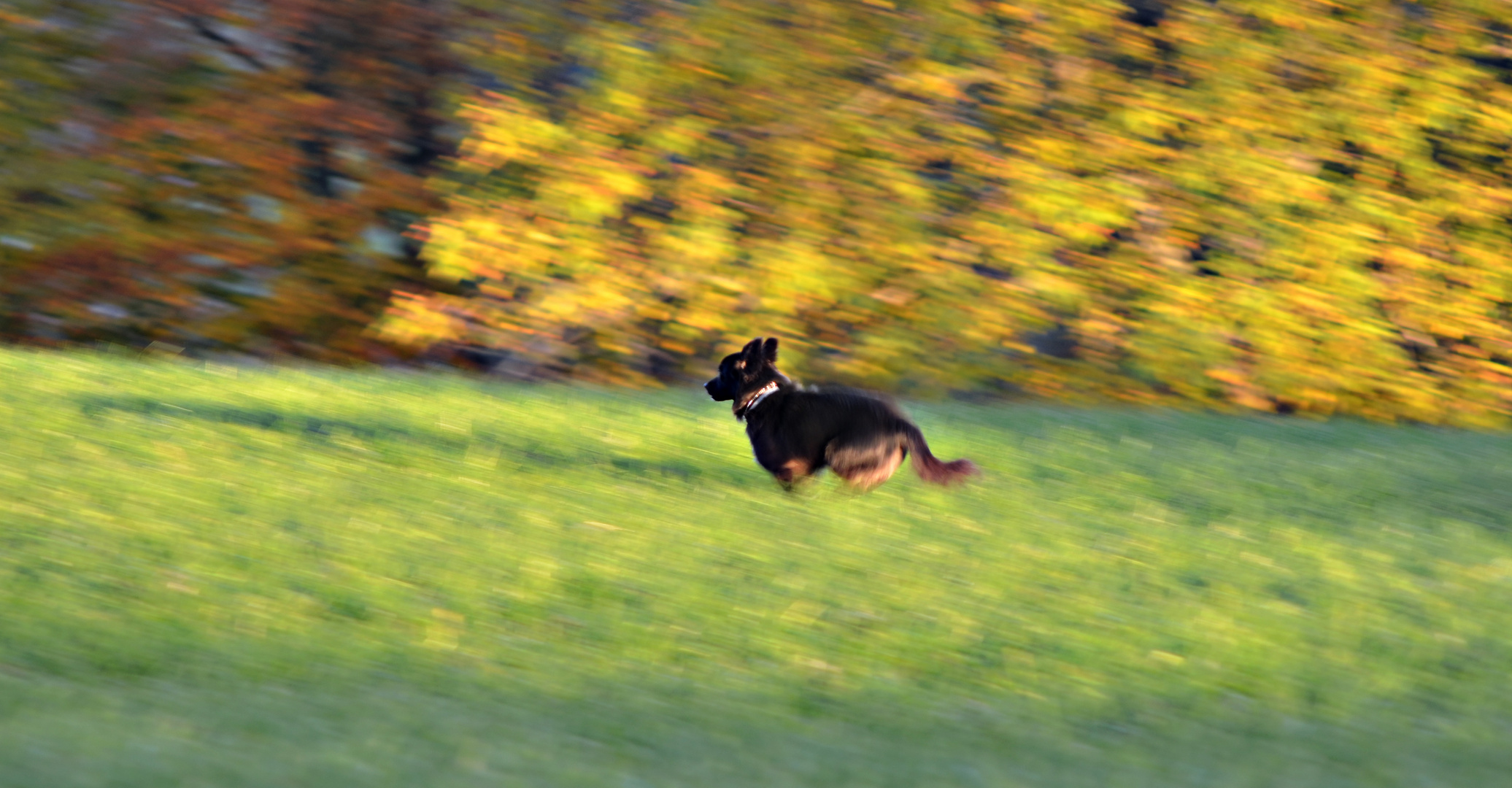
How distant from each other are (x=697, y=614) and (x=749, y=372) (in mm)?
1593

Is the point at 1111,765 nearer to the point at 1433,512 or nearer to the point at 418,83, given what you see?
the point at 1433,512

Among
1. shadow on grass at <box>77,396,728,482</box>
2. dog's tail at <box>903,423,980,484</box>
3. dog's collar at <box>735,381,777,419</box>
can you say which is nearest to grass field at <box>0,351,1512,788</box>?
shadow on grass at <box>77,396,728,482</box>

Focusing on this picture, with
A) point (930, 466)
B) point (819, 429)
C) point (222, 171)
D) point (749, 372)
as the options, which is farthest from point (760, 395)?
point (222, 171)

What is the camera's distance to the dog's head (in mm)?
6102

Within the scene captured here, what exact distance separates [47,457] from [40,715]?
113 inches

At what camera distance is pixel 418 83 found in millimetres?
11719

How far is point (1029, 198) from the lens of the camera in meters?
10.8

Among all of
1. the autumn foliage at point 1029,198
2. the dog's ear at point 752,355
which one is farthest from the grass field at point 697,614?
the autumn foliage at point 1029,198

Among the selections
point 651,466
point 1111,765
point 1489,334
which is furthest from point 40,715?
point 1489,334

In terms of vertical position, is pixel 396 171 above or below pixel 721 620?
below

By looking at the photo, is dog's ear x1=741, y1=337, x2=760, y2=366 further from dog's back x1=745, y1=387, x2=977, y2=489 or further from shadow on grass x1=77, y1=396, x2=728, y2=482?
shadow on grass x1=77, y1=396, x2=728, y2=482

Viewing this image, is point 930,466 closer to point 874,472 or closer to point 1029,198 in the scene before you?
point 874,472

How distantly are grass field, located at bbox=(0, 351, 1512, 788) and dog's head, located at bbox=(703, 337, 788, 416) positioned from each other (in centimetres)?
44

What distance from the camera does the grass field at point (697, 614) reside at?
3.70 m
